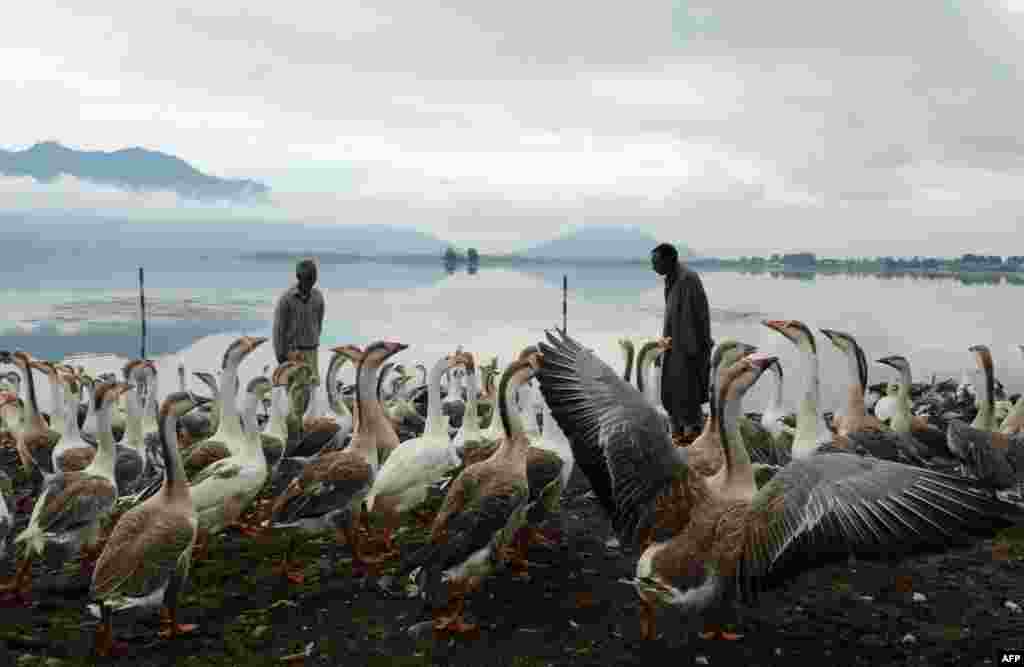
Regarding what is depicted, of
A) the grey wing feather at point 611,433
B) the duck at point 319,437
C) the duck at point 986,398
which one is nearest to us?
the grey wing feather at point 611,433

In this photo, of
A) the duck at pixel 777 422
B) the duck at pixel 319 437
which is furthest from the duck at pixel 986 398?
the duck at pixel 319 437

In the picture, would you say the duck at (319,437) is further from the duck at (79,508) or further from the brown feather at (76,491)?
the brown feather at (76,491)

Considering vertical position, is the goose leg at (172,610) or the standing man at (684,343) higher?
the standing man at (684,343)

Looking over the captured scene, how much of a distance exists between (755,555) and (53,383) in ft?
35.0

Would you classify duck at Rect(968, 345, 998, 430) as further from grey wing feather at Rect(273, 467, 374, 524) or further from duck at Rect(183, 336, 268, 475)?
duck at Rect(183, 336, 268, 475)

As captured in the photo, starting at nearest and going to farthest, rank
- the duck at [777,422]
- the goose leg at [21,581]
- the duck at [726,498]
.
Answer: the duck at [726,498] < the goose leg at [21,581] < the duck at [777,422]

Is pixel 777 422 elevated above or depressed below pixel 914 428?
below

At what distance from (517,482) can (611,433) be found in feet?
3.86

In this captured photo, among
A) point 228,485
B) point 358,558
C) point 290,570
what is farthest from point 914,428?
point 228,485

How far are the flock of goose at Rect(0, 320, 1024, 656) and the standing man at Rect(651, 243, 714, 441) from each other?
561mm

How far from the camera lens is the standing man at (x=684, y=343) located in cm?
1141

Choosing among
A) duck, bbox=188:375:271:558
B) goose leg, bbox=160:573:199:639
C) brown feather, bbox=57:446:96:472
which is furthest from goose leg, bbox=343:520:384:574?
brown feather, bbox=57:446:96:472

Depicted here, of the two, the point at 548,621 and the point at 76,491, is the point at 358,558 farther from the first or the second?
the point at 76,491

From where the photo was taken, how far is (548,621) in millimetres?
6680
